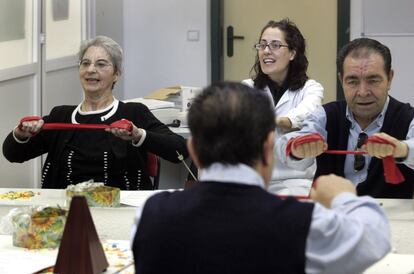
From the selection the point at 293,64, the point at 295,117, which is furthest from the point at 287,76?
the point at 295,117

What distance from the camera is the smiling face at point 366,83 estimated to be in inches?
80.1

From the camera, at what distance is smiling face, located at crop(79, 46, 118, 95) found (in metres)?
2.48

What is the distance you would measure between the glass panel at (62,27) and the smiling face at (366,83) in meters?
1.85

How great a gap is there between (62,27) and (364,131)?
2.15 metres

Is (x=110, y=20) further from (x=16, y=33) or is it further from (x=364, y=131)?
(x=364, y=131)

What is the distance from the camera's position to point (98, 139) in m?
2.38

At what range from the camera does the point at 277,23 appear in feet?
9.11

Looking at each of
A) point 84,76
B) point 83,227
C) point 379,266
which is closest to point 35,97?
point 84,76

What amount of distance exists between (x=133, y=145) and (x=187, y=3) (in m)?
2.69

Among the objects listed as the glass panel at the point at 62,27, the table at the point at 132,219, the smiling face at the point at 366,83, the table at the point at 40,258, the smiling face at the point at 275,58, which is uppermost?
the glass panel at the point at 62,27

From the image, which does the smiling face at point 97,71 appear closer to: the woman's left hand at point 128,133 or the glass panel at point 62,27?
the woman's left hand at point 128,133

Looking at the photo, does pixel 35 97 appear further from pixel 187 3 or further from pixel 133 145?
pixel 187 3

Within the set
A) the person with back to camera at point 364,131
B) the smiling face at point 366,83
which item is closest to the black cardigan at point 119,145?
the person with back to camera at point 364,131

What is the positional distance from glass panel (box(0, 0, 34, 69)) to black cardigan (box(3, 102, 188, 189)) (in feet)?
2.76
